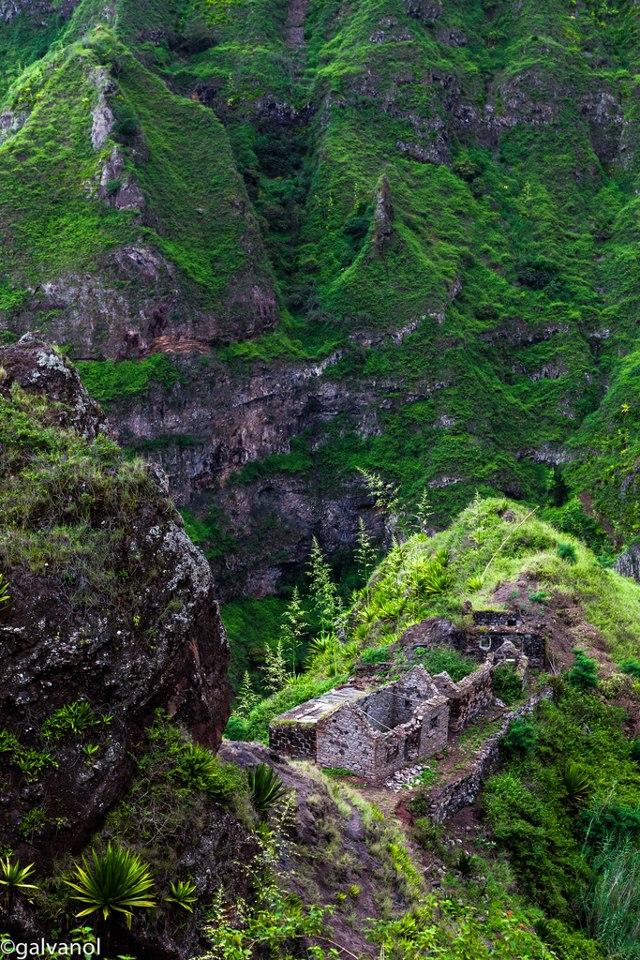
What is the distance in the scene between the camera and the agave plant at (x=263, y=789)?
11211mm

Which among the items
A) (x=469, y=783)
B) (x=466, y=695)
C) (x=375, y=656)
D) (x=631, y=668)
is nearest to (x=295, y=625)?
(x=375, y=656)

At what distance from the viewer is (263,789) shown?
11.3m

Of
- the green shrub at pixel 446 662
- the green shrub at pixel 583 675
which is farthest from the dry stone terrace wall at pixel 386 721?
the green shrub at pixel 583 675

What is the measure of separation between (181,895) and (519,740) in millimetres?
10405

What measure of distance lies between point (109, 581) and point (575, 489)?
74.6m

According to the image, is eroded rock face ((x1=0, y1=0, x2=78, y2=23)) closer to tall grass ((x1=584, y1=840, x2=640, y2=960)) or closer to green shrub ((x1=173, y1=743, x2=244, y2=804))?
tall grass ((x1=584, y1=840, x2=640, y2=960))

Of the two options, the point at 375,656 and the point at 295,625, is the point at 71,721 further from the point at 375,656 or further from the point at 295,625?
the point at 295,625

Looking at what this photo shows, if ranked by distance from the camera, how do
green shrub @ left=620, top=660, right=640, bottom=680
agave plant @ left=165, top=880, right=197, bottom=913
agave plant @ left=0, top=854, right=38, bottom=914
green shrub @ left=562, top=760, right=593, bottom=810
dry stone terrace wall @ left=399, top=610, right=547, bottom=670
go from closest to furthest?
agave plant @ left=0, top=854, right=38, bottom=914, agave plant @ left=165, top=880, right=197, bottom=913, green shrub @ left=562, top=760, right=593, bottom=810, dry stone terrace wall @ left=399, top=610, right=547, bottom=670, green shrub @ left=620, top=660, right=640, bottom=680

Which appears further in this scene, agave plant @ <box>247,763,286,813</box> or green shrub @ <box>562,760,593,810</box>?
green shrub @ <box>562,760,593,810</box>

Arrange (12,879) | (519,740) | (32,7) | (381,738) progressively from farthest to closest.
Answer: (32,7) → (519,740) → (381,738) → (12,879)

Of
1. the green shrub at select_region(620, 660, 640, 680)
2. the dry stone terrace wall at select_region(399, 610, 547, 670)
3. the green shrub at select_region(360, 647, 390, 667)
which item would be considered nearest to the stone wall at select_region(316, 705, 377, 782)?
the dry stone terrace wall at select_region(399, 610, 547, 670)

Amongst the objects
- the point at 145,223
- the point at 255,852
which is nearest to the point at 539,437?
the point at 145,223

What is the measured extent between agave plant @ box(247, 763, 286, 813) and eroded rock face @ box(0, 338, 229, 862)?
684 millimetres

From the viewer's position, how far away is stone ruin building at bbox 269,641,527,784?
52.5 ft
